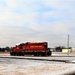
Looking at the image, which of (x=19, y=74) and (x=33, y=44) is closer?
(x=19, y=74)

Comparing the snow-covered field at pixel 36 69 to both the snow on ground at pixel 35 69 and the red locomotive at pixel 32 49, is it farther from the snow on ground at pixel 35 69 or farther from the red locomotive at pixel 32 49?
the red locomotive at pixel 32 49

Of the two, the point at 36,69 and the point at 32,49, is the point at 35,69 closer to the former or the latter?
the point at 36,69

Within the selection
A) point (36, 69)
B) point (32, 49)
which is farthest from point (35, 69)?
point (32, 49)

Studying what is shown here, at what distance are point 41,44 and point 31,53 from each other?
3621 millimetres

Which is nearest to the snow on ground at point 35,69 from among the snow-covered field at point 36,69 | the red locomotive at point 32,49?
A: the snow-covered field at point 36,69

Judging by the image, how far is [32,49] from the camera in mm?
67625

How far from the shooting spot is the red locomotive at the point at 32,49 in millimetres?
66250

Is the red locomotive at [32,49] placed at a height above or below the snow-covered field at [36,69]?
above

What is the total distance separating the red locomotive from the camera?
66250mm

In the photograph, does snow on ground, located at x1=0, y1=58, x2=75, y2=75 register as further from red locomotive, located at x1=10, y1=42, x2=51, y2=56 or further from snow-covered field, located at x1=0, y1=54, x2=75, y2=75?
red locomotive, located at x1=10, y1=42, x2=51, y2=56

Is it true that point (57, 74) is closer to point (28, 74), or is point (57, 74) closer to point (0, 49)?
point (28, 74)

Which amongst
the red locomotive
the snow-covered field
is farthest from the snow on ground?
the red locomotive

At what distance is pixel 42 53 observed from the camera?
65.9 m

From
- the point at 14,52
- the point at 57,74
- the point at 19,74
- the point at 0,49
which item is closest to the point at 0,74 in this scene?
the point at 19,74
